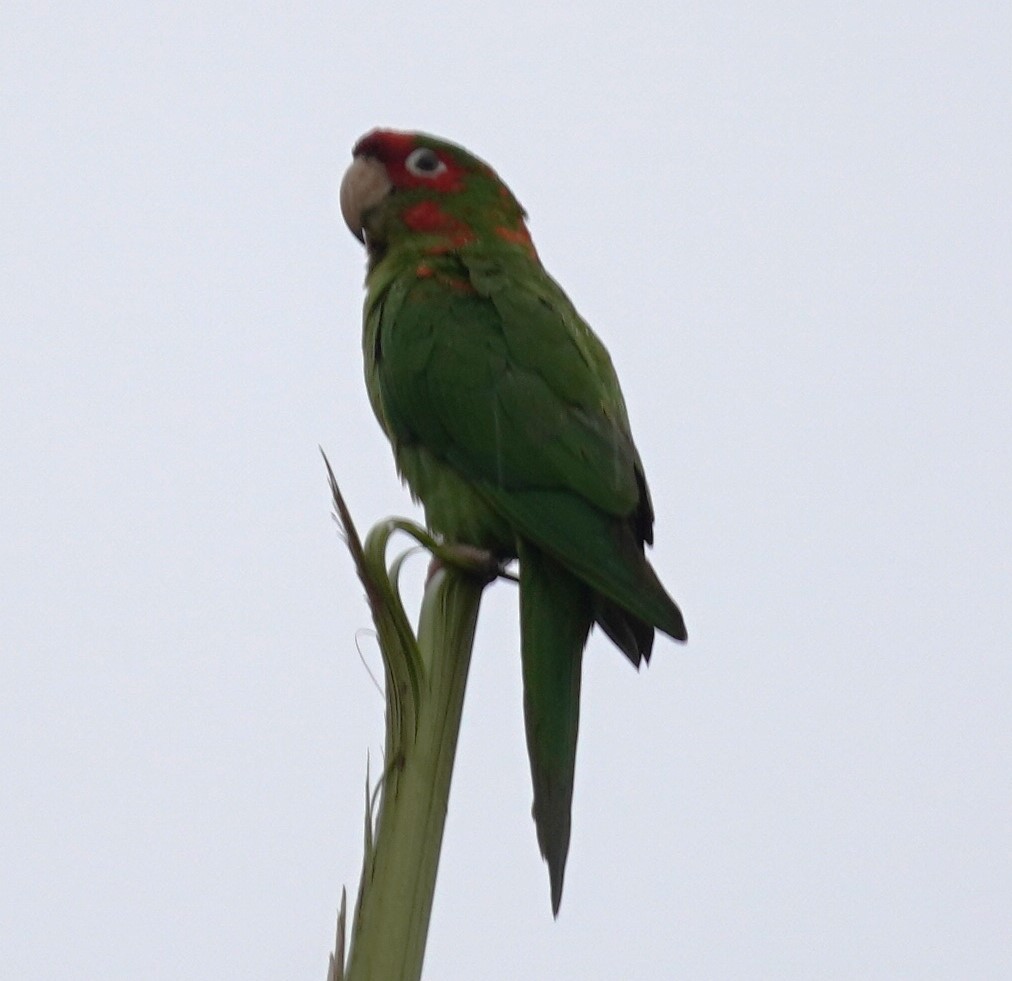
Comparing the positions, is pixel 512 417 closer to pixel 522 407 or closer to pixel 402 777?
pixel 522 407

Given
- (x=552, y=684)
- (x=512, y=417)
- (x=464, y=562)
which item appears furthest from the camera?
(x=512, y=417)

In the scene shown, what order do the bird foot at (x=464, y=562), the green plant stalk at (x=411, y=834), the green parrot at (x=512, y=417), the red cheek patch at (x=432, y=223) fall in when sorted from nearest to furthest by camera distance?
the green plant stalk at (x=411, y=834), the bird foot at (x=464, y=562), the green parrot at (x=512, y=417), the red cheek patch at (x=432, y=223)

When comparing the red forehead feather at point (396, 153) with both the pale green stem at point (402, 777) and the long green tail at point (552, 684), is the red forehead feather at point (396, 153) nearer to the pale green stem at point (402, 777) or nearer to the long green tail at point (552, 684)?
the long green tail at point (552, 684)

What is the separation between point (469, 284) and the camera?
2.33m

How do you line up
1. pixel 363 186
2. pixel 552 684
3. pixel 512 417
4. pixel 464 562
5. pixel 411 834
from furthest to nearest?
pixel 363 186 < pixel 512 417 < pixel 552 684 < pixel 464 562 < pixel 411 834

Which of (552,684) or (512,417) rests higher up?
(512,417)

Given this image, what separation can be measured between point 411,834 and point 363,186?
1631 mm

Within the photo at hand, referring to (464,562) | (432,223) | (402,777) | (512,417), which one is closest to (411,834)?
(402,777)

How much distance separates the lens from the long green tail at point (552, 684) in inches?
60.7

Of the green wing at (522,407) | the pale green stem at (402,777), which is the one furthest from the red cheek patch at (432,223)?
the pale green stem at (402,777)

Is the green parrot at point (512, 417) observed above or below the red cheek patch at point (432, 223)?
below

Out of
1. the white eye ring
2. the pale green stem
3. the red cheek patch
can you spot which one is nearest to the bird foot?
the pale green stem

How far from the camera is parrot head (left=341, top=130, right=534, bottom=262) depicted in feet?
8.16

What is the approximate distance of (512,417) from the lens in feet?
6.91
